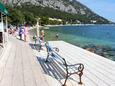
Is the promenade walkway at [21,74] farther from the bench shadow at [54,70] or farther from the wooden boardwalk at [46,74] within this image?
the bench shadow at [54,70]

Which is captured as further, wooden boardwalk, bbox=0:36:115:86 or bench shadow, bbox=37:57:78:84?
bench shadow, bbox=37:57:78:84

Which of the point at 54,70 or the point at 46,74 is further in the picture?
the point at 54,70

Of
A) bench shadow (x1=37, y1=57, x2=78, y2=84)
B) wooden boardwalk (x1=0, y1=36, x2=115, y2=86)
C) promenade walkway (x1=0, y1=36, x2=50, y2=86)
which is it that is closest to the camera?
promenade walkway (x1=0, y1=36, x2=50, y2=86)

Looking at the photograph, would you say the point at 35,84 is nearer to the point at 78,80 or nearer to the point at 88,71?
the point at 78,80

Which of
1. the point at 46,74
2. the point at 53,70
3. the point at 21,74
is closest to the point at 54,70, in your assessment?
the point at 53,70

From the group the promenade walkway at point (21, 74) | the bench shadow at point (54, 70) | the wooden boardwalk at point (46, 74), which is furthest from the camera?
the bench shadow at point (54, 70)

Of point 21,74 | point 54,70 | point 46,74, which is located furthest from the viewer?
point 54,70

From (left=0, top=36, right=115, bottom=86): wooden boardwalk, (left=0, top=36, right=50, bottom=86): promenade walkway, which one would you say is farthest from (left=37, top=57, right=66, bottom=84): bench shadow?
(left=0, top=36, right=50, bottom=86): promenade walkway

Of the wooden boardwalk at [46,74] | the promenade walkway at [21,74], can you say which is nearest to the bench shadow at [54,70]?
the wooden boardwalk at [46,74]

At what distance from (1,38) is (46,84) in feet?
33.2

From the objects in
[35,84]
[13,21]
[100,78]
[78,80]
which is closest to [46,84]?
[35,84]

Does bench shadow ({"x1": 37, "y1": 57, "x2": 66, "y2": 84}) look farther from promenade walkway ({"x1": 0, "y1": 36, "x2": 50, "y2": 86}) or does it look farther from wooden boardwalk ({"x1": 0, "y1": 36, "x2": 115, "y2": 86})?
promenade walkway ({"x1": 0, "y1": 36, "x2": 50, "y2": 86})

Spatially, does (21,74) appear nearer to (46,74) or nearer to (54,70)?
(46,74)

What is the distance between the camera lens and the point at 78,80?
9.33 meters
